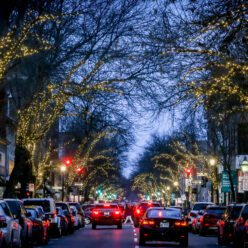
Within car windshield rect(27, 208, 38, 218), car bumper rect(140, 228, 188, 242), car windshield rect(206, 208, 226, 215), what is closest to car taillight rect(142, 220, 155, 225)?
car bumper rect(140, 228, 188, 242)

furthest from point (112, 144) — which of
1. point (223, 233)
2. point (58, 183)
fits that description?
point (223, 233)

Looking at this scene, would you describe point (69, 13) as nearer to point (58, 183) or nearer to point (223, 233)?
point (223, 233)

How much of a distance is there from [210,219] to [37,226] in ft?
44.8

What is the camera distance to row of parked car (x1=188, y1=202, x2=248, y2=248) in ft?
94.8

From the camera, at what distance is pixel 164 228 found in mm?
31844

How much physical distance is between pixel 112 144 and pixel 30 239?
52.5 m

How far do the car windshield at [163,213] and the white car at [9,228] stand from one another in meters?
7.86

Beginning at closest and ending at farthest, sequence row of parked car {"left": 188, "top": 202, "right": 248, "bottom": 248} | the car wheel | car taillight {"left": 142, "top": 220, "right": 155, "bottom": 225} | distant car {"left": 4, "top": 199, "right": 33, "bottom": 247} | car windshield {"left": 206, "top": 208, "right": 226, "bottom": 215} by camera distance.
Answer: distant car {"left": 4, "top": 199, "right": 33, "bottom": 247}, row of parked car {"left": 188, "top": 202, "right": 248, "bottom": 248}, car taillight {"left": 142, "top": 220, "right": 155, "bottom": 225}, the car wheel, car windshield {"left": 206, "top": 208, "right": 226, "bottom": 215}

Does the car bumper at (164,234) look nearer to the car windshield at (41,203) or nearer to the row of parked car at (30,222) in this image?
the row of parked car at (30,222)

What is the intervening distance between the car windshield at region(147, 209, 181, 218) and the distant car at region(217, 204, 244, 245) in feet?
6.59

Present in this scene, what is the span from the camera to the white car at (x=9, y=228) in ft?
74.3

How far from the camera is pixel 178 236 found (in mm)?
31938

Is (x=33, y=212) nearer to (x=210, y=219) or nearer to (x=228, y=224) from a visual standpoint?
(x=228, y=224)

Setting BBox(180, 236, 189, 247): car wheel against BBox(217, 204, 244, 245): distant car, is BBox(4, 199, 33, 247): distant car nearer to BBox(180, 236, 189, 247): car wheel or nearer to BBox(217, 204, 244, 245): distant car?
BBox(180, 236, 189, 247): car wheel
